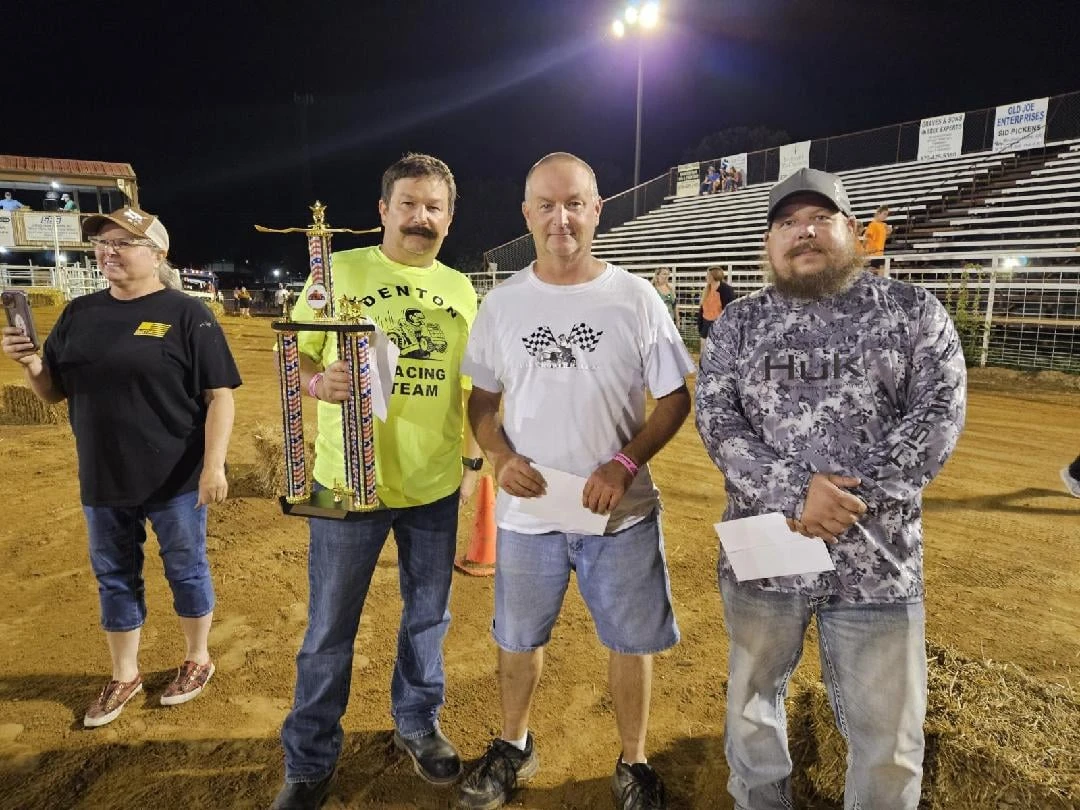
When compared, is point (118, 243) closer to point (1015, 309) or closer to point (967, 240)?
point (1015, 309)

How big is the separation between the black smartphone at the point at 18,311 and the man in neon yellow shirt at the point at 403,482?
3.49 feet

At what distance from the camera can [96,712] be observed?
288 centimetres

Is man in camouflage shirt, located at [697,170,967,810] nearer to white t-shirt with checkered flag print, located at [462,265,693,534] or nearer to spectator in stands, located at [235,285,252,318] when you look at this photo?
white t-shirt with checkered flag print, located at [462,265,693,534]

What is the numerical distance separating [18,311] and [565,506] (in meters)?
2.24

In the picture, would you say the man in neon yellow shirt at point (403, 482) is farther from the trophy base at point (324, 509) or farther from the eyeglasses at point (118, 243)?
the eyeglasses at point (118, 243)

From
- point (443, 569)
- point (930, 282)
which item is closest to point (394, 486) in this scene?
point (443, 569)

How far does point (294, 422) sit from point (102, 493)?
1.06 metres

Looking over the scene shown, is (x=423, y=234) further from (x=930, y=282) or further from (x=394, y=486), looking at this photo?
(x=930, y=282)

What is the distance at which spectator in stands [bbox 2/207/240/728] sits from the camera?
2.73 metres

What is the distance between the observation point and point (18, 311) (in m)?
2.56

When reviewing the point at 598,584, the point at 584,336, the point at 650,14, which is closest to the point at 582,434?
the point at 584,336

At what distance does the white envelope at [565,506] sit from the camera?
225 cm

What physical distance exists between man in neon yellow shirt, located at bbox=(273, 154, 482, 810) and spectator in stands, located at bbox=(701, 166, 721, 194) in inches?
1206

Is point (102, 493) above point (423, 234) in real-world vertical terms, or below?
below
